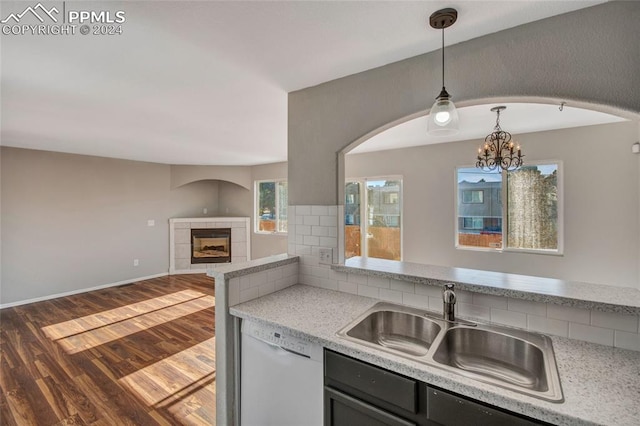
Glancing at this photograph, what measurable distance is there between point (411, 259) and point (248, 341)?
374cm

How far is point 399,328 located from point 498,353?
482 millimetres

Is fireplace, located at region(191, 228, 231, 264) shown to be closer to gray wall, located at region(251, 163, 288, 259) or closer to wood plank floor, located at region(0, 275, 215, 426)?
gray wall, located at region(251, 163, 288, 259)

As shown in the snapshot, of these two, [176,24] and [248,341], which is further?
[248,341]

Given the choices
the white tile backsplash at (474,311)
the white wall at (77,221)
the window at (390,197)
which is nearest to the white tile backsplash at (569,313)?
the white tile backsplash at (474,311)

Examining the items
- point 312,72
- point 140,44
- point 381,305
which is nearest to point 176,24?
point 140,44

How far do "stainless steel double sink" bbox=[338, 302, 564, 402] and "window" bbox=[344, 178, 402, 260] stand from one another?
3.28 m

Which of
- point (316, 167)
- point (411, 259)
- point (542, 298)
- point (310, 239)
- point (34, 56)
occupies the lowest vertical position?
point (411, 259)

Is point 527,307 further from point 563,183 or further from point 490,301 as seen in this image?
point 563,183

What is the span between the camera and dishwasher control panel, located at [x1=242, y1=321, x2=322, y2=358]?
1360 mm

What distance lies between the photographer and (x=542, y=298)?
133cm

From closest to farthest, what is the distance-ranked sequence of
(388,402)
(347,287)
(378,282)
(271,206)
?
(388,402) < (378,282) < (347,287) < (271,206)

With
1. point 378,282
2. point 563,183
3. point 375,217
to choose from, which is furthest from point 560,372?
point 375,217

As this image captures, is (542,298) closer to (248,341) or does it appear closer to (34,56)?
(248,341)

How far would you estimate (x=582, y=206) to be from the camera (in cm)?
357
